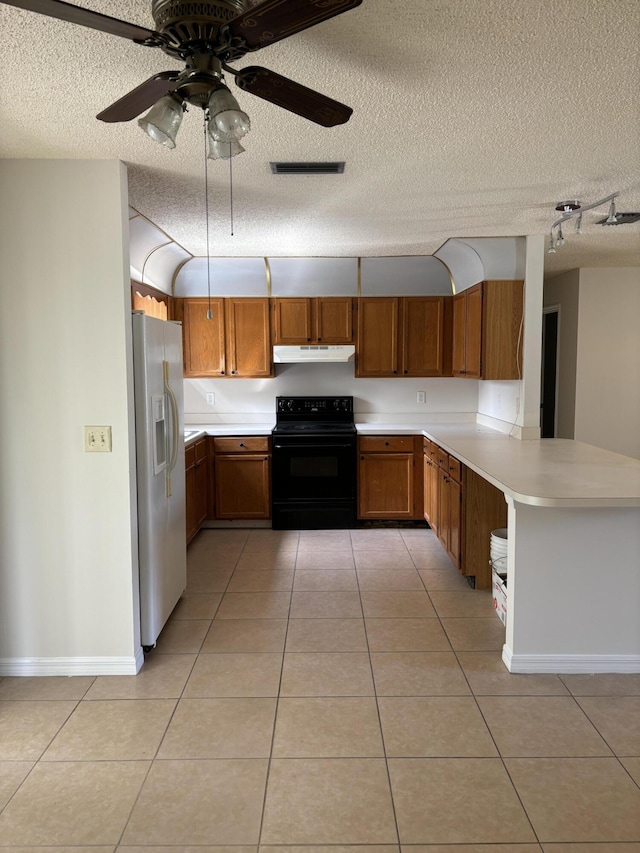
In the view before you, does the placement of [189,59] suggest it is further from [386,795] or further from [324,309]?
[324,309]

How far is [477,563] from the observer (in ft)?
12.7

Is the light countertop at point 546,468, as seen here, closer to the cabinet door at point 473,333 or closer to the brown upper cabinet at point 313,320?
the cabinet door at point 473,333

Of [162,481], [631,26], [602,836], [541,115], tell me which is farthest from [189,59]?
[602,836]

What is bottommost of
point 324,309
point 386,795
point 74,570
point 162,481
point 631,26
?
point 386,795

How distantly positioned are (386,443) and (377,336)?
98 centimetres

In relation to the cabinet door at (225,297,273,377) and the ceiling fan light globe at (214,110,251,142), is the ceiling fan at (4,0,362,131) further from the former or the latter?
the cabinet door at (225,297,273,377)

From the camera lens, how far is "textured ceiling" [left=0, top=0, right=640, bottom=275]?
1.63 metres

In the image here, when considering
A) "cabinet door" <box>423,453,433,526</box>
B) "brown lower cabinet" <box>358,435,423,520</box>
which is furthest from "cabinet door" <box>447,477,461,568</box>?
"brown lower cabinet" <box>358,435,423,520</box>

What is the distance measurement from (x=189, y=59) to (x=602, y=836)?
93.9 inches

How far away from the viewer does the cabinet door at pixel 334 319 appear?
545cm

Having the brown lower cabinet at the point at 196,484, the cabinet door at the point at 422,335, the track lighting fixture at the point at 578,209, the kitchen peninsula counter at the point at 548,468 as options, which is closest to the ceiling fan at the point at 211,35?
the kitchen peninsula counter at the point at 548,468

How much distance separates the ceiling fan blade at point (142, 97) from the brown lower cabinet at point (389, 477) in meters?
3.85

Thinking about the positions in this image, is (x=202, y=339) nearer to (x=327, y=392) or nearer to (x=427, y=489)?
(x=327, y=392)

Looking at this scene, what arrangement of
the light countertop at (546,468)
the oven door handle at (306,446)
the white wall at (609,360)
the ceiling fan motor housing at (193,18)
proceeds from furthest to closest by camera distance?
the white wall at (609,360) < the oven door handle at (306,446) < the light countertop at (546,468) < the ceiling fan motor housing at (193,18)
